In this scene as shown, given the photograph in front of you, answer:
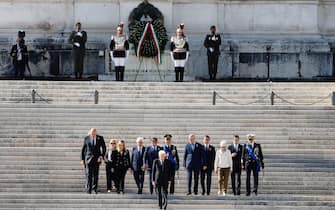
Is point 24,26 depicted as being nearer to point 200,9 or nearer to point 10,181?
point 200,9

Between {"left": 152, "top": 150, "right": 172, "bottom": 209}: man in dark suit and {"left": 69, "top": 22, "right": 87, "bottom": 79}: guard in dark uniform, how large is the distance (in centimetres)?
1395

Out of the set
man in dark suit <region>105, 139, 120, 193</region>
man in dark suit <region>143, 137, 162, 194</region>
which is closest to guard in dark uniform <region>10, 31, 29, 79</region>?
man in dark suit <region>105, 139, 120, 193</region>

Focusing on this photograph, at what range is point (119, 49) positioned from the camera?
42.4m

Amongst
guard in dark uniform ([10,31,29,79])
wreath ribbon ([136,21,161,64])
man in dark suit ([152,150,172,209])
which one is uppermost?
wreath ribbon ([136,21,161,64])

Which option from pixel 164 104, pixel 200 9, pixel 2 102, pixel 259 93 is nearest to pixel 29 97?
pixel 2 102

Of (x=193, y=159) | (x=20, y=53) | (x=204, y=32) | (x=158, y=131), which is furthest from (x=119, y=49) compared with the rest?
(x=193, y=159)

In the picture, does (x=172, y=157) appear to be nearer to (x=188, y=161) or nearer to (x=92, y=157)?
(x=188, y=161)

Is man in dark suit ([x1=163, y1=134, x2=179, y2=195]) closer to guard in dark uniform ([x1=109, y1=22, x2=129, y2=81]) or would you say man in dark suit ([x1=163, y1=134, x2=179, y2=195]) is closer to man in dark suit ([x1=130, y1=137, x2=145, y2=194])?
man in dark suit ([x1=130, y1=137, x2=145, y2=194])

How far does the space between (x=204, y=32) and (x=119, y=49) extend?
18.2 feet

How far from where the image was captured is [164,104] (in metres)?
38.2

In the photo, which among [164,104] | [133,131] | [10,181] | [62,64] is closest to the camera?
[10,181]

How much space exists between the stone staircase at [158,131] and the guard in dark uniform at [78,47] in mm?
3425

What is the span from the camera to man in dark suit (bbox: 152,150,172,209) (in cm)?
2980

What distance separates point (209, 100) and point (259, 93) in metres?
1.67
